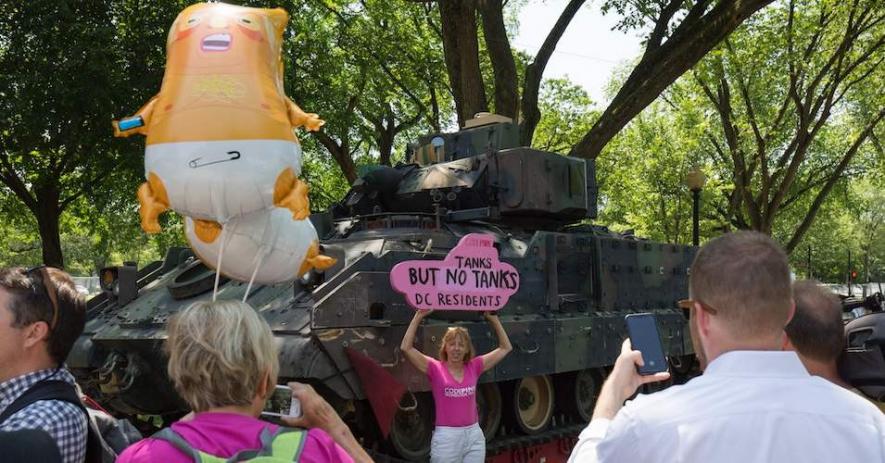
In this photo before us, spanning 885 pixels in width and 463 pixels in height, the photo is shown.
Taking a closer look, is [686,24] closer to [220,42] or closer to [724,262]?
[220,42]

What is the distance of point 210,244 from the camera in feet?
14.8

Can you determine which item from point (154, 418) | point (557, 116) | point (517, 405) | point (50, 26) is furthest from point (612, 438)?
point (557, 116)

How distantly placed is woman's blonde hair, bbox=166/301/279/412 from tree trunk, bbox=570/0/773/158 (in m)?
12.5

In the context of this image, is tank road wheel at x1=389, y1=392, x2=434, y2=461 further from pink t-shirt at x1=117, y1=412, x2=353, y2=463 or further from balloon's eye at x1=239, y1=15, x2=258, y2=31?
pink t-shirt at x1=117, y1=412, x2=353, y2=463

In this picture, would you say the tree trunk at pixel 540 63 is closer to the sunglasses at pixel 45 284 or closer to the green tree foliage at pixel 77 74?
→ the green tree foliage at pixel 77 74

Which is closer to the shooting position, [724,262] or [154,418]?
[724,262]

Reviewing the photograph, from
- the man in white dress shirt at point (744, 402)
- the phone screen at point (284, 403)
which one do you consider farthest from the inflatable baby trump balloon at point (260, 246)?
the man in white dress shirt at point (744, 402)

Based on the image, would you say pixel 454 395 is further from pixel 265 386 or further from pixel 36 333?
pixel 265 386

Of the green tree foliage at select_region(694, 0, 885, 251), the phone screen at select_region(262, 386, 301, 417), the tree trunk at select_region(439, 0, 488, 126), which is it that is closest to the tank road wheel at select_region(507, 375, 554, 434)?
the phone screen at select_region(262, 386, 301, 417)

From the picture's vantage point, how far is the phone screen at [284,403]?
8.67 ft

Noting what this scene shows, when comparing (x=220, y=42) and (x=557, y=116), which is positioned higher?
(x=557, y=116)

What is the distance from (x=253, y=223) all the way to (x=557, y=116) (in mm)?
27713

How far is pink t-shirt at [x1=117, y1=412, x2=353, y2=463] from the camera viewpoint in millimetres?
2135

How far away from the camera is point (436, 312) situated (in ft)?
25.2
